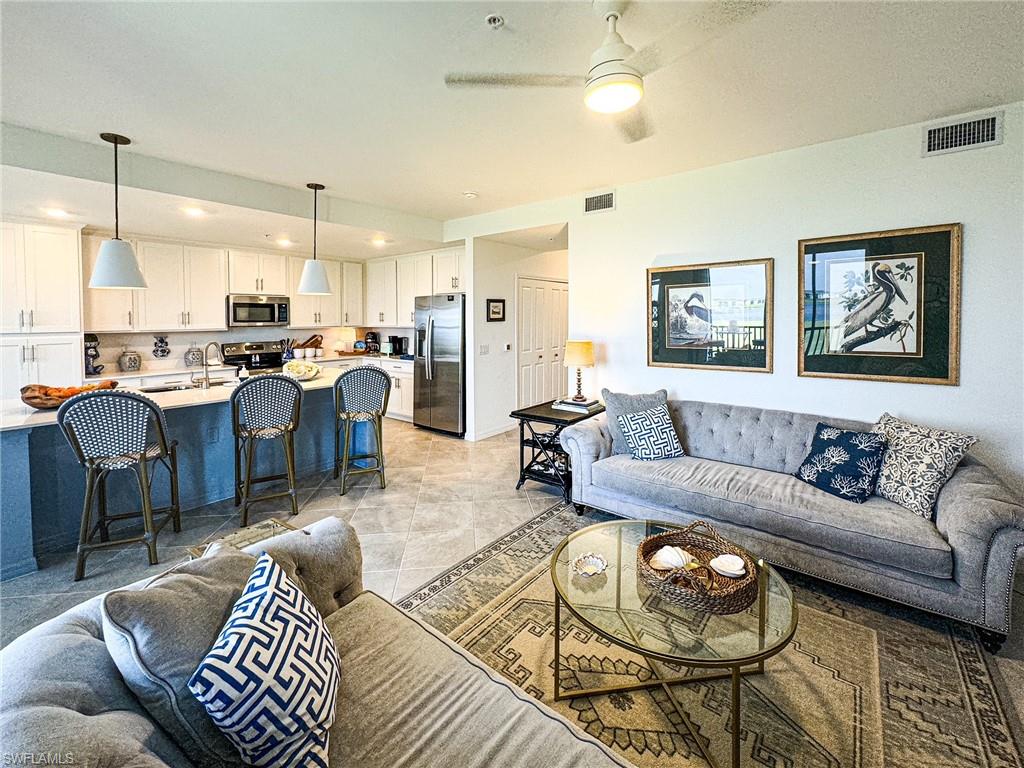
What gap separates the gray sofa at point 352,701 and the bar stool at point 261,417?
2.09 metres

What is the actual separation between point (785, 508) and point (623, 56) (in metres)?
2.32

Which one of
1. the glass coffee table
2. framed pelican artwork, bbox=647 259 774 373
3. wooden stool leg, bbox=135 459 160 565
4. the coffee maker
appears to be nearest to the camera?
the glass coffee table

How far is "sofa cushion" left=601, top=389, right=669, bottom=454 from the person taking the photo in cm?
362

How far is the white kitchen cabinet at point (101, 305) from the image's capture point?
4.89 meters

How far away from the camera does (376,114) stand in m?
2.76

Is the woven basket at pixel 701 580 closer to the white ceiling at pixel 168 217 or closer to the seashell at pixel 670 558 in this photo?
the seashell at pixel 670 558

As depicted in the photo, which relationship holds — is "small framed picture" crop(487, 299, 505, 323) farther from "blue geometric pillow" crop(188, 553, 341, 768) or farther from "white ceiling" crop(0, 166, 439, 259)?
"blue geometric pillow" crop(188, 553, 341, 768)

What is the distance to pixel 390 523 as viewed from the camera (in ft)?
11.4

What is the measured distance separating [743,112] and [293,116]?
8.53 ft

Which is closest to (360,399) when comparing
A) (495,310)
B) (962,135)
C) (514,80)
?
(495,310)

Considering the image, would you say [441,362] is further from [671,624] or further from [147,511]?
[671,624]

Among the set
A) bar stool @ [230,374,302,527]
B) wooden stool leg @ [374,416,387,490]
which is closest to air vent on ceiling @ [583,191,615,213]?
wooden stool leg @ [374,416,387,490]

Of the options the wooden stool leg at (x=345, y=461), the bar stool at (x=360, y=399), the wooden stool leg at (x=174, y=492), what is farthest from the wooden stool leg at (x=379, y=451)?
the wooden stool leg at (x=174, y=492)

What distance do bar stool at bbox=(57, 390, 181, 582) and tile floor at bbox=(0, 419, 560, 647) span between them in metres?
0.16
